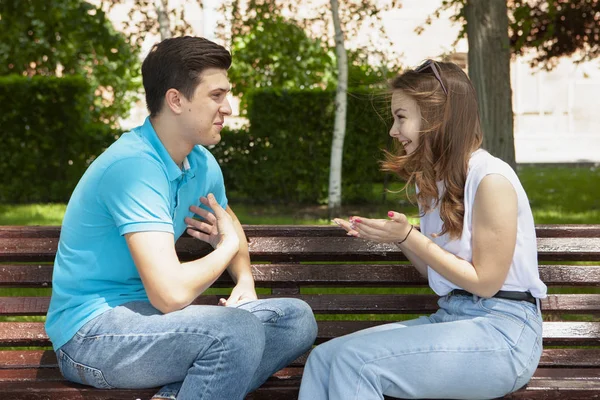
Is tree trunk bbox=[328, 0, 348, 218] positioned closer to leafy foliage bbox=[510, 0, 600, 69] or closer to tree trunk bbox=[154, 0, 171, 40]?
tree trunk bbox=[154, 0, 171, 40]

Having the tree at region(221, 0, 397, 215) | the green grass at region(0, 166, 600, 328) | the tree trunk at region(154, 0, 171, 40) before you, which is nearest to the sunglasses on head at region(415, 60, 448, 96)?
the green grass at region(0, 166, 600, 328)

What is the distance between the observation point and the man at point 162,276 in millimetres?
2824

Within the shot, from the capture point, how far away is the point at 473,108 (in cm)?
307

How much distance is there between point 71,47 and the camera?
13625 millimetres

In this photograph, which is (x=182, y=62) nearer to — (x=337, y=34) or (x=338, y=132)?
(x=337, y=34)

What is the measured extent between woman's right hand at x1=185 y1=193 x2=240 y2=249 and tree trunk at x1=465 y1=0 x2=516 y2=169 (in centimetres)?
483

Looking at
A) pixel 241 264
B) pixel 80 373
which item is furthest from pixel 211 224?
pixel 80 373

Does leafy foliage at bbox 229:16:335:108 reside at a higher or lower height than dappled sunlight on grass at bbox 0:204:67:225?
higher

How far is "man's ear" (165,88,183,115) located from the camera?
10.00 ft

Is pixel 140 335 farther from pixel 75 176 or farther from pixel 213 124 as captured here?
pixel 75 176

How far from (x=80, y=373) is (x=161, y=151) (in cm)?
77

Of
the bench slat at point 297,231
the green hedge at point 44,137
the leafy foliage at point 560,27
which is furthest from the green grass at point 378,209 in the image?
the bench slat at point 297,231

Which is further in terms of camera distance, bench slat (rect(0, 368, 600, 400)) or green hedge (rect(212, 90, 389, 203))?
green hedge (rect(212, 90, 389, 203))

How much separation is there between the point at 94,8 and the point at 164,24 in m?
1.78
